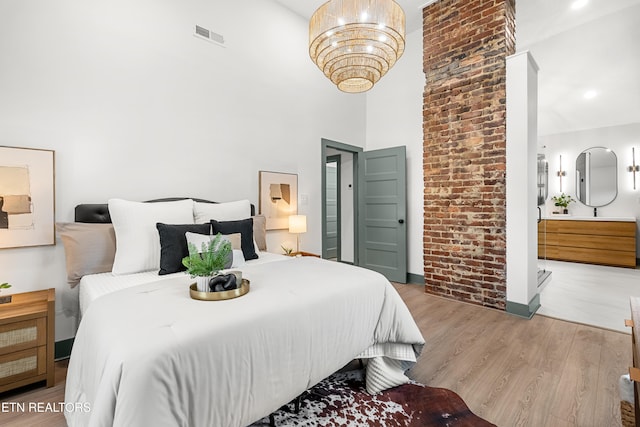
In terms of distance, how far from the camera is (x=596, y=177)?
19.6 ft

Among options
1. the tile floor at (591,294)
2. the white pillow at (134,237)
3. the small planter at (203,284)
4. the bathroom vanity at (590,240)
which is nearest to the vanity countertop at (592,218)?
the bathroom vanity at (590,240)

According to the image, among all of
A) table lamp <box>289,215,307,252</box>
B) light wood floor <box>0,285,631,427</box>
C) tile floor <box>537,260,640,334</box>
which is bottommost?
light wood floor <box>0,285,631,427</box>

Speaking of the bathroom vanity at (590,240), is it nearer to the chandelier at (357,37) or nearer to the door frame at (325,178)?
the door frame at (325,178)

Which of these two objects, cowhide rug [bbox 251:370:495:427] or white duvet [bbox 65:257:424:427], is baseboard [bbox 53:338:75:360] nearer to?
white duvet [bbox 65:257:424:427]

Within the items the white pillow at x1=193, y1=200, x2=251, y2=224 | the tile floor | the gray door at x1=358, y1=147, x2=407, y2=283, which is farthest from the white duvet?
the gray door at x1=358, y1=147, x2=407, y2=283

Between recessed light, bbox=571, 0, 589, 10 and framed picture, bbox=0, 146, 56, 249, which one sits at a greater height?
recessed light, bbox=571, 0, 589, 10

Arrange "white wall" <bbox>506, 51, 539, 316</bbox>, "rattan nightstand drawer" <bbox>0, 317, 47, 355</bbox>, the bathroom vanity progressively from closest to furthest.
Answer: "rattan nightstand drawer" <bbox>0, 317, 47, 355</bbox>
"white wall" <bbox>506, 51, 539, 316</bbox>
the bathroom vanity

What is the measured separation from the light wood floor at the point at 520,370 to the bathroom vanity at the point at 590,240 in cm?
381

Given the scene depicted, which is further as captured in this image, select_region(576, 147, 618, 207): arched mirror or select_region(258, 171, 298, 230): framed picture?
select_region(576, 147, 618, 207): arched mirror

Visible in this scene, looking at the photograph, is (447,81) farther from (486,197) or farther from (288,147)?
(288,147)

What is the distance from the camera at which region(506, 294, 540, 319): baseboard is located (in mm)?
3095

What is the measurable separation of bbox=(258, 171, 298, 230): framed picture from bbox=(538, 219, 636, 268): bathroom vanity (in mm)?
5427

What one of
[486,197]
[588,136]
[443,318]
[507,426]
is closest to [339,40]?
[486,197]

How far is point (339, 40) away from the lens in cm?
211
